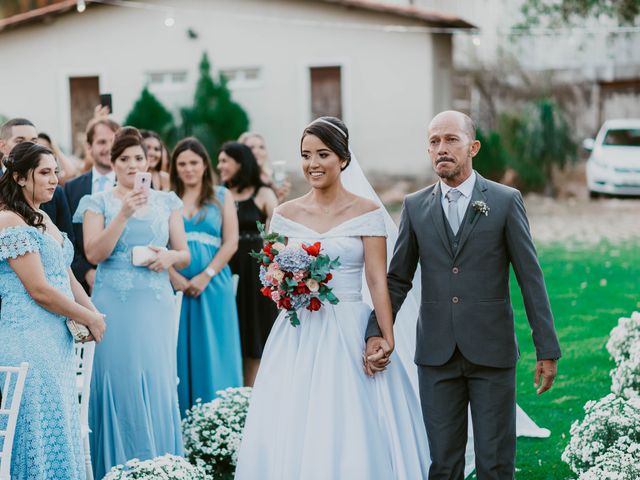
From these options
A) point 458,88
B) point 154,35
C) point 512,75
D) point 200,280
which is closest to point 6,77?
point 154,35

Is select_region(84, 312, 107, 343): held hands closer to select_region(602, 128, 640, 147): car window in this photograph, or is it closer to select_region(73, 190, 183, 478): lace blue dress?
select_region(73, 190, 183, 478): lace blue dress

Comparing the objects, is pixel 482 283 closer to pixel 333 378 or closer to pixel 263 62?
pixel 333 378

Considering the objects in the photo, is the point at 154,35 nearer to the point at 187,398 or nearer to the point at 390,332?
the point at 187,398

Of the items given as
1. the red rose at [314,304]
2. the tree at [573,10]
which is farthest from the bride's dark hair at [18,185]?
the tree at [573,10]

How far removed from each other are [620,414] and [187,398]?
Result: 294 cm

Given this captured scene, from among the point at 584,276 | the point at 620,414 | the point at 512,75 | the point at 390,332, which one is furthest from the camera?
the point at 512,75

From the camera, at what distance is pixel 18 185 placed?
173 inches

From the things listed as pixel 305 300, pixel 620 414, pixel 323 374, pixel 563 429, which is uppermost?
pixel 305 300

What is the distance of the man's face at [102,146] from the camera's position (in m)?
6.32

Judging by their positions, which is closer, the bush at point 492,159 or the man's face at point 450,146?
the man's face at point 450,146

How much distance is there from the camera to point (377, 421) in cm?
430

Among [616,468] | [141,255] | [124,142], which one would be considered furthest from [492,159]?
[616,468]

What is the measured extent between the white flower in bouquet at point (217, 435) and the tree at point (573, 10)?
17.8m

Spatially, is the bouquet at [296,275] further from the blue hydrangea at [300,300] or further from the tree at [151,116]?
the tree at [151,116]
